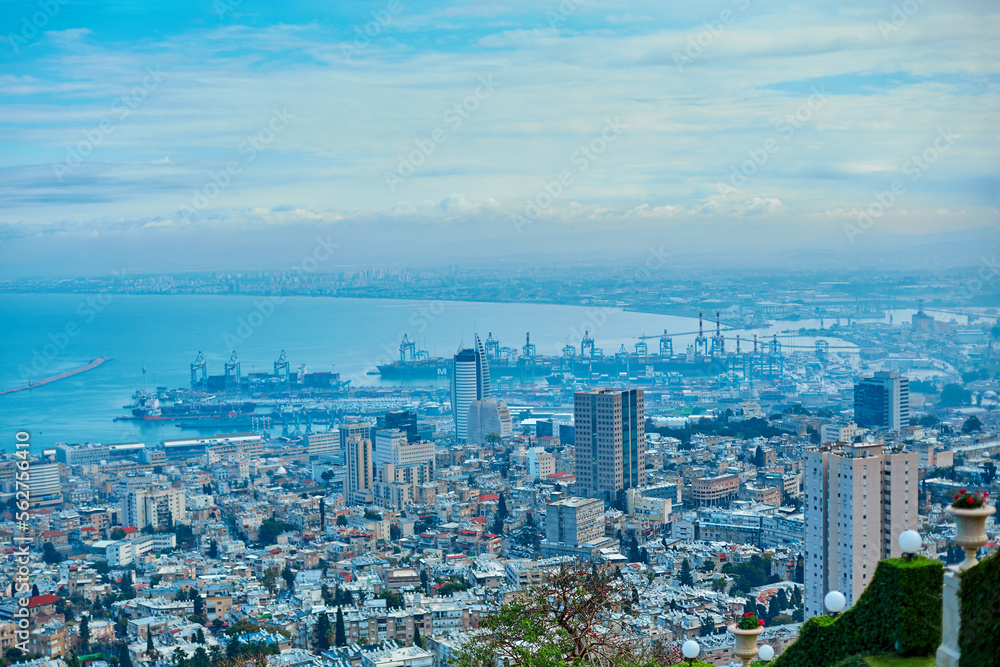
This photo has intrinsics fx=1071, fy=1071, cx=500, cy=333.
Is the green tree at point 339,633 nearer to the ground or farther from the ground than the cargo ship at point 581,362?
nearer to the ground

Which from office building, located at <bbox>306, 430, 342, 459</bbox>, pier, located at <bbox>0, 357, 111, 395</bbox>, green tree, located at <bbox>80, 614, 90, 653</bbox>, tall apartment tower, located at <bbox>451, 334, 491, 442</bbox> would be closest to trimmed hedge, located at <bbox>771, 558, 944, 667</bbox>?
green tree, located at <bbox>80, 614, 90, 653</bbox>

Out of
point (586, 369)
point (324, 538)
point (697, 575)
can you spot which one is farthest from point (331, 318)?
point (697, 575)

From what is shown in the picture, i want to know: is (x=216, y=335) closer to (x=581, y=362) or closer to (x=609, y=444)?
(x=581, y=362)

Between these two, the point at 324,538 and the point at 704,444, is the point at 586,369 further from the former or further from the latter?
the point at 324,538

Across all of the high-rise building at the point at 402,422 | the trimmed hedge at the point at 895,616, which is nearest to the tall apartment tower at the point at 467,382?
the high-rise building at the point at 402,422

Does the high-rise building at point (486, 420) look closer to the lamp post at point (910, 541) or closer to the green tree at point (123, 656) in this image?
the green tree at point (123, 656)
